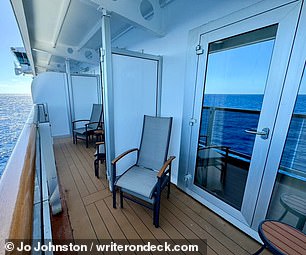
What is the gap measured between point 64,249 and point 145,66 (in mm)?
2218

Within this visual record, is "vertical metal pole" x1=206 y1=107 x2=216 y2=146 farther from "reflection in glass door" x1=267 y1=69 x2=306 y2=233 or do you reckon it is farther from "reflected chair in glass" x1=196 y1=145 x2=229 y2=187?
"reflection in glass door" x1=267 y1=69 x2=306 y2=233

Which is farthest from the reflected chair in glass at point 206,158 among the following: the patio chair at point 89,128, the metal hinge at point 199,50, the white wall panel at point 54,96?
the white wall panel at point 54,96

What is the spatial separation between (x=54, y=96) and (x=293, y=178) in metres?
5.21

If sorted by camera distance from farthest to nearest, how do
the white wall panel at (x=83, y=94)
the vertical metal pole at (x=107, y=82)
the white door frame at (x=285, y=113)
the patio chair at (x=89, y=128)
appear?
the white wall panel at (x=83, y=94) → the patio chair at (x=89, y=128) → the vertical metal pole at (x=107, y=82) → the white door frame at (x=285, y=113)

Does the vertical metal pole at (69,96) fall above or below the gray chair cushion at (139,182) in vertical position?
above

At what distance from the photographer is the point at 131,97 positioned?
2049 mm

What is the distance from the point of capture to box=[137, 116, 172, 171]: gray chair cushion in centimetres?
199

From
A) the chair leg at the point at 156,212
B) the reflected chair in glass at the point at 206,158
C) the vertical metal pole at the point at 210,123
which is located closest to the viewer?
the chair leg at the point at 156,212

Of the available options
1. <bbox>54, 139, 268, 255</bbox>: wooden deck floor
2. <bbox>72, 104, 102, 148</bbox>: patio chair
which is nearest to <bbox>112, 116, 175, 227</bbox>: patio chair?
<bbox>54, 139, 268, 255</bbox>: wooden deck floor

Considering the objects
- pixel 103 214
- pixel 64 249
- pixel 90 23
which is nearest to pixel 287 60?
pixel 103 214

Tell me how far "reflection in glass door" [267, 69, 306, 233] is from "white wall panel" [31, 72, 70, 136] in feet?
16.1

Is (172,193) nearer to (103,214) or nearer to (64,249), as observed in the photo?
(103,214)

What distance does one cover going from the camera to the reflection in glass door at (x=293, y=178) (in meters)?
1.17

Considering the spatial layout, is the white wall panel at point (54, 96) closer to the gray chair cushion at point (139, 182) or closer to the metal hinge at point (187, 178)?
the gray chair cushion at point (139, 182)
